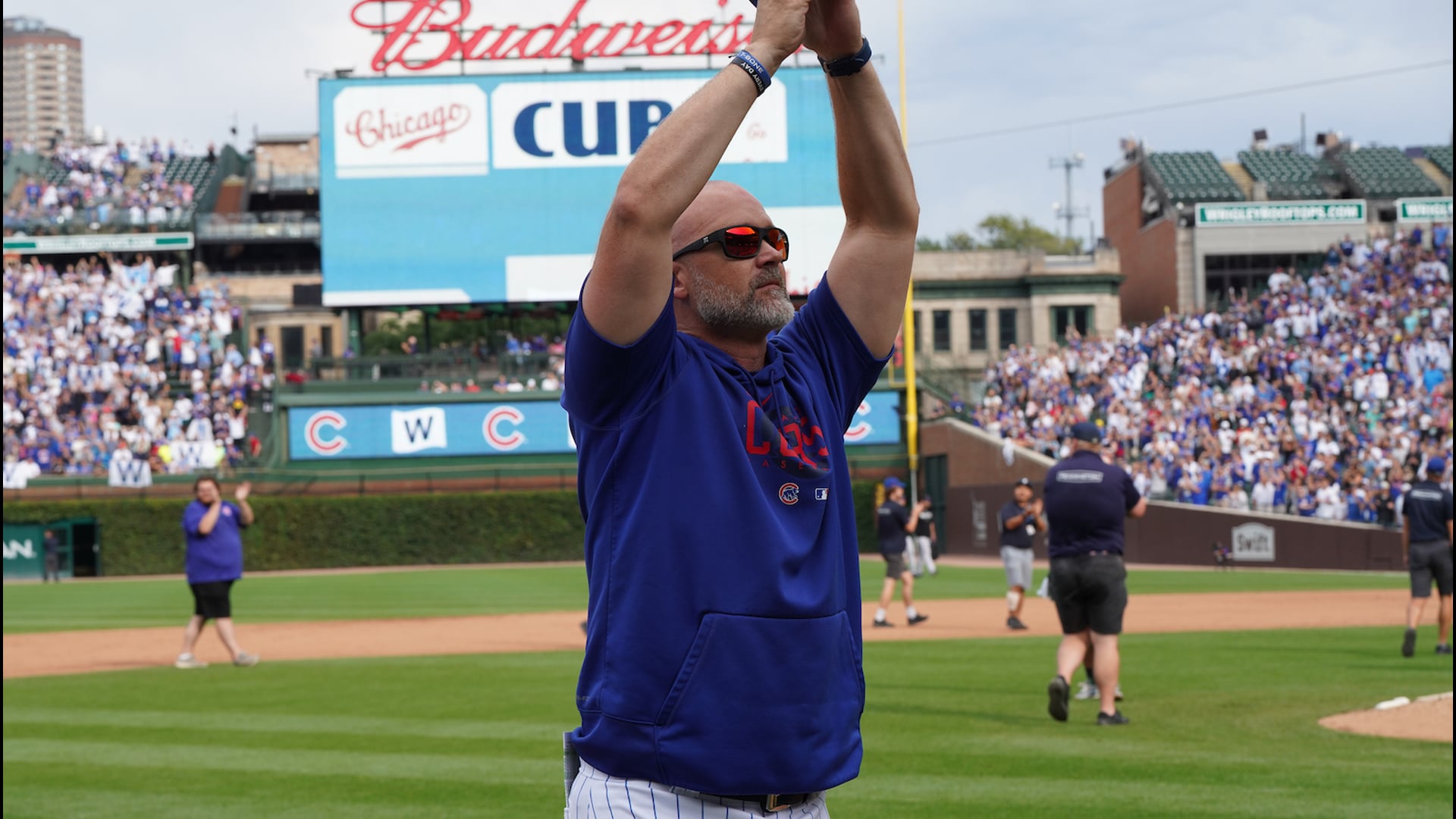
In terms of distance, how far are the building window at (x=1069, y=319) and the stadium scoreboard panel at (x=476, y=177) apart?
1550 centimetres

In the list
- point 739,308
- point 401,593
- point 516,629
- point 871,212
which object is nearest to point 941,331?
point 401,593

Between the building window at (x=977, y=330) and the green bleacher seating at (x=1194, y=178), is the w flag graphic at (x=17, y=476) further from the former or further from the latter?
the green bleacher seating at (x=1194, y=178)

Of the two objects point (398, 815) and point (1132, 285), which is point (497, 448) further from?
point (398, 815)

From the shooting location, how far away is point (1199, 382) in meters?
36.7

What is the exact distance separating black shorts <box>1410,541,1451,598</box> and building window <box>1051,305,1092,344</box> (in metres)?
43.9

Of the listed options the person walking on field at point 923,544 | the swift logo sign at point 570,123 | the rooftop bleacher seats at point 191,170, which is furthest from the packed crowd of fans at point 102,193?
the person walking on field at point 923,544

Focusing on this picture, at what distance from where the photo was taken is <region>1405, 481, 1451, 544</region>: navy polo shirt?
45.7ft

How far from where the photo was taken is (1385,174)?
57875mm

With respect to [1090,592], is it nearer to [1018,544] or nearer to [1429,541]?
[1429,541]

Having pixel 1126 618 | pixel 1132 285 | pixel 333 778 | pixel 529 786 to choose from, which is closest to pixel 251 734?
pixel 333 778

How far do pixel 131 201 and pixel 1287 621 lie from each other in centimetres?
5600

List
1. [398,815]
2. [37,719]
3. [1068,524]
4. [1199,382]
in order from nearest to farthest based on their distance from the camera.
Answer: [398,815], [1068,524], [37,719], [1199,382]

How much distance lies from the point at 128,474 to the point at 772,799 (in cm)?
4034

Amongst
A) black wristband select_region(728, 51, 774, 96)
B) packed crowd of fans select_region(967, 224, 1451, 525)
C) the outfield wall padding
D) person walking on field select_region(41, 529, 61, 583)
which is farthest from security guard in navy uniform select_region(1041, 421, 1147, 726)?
person walking on field select_region(41, 529, 61, 583)
